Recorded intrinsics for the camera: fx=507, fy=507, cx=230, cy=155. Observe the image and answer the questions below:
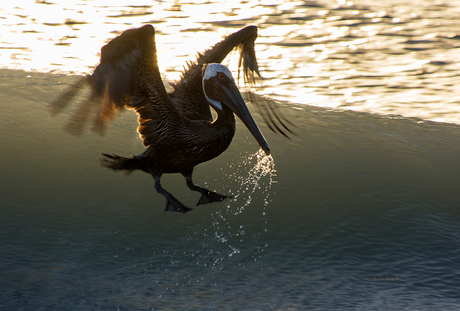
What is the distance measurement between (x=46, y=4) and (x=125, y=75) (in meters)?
13.0

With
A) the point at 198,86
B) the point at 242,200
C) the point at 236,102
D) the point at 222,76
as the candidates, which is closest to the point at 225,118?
the point at 236,102

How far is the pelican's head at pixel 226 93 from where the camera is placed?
18.6 ft

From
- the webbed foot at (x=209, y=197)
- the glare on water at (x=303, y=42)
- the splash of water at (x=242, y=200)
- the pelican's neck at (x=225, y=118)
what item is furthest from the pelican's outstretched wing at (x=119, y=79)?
the glare on water at (x=303, y=42)

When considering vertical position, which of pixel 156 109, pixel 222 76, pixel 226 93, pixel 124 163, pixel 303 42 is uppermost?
pixel 222 76

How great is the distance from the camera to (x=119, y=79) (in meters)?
5.38

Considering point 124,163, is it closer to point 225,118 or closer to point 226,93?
point 225,118

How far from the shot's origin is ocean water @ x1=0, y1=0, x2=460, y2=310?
5.59 m

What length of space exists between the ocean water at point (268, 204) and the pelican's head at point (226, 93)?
4.94 feet

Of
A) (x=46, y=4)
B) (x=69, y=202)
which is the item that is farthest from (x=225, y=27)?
(x=69, y=202)

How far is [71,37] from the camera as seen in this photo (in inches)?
549

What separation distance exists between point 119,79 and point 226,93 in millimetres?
1178

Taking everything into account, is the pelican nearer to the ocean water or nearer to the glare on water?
the ocean water

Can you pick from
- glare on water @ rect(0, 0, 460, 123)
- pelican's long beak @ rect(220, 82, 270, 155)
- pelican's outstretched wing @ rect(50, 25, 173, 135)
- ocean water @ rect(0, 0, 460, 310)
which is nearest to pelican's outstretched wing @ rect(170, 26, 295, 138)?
pelican's long beak @ rect(220, 82, 270, 155)

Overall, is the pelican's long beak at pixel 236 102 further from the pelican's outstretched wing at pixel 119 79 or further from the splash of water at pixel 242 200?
the pelican's outstretched wing at pixel 119 79
